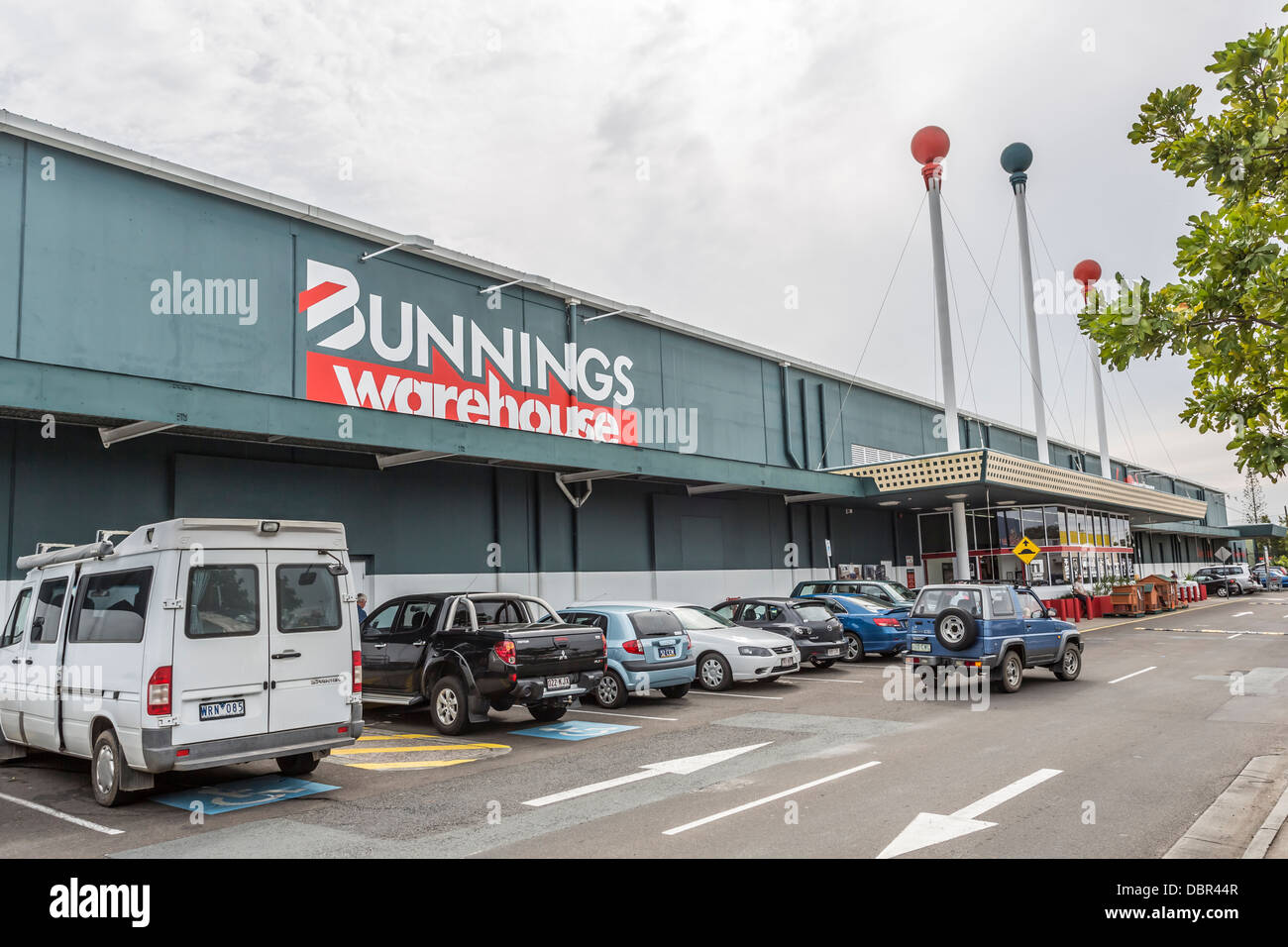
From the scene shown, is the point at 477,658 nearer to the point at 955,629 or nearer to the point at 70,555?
the point at 70,555

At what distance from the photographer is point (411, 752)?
10852 mm

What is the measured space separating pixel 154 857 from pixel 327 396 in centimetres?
1214

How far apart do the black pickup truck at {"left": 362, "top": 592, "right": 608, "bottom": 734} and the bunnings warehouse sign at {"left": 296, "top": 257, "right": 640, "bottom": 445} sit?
21.3ft

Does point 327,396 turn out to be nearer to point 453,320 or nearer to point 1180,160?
point 453,320

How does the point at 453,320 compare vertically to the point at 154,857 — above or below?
above

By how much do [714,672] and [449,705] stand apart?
18.7ft

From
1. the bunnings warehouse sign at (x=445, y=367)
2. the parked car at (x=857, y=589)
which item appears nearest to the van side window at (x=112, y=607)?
the bunnings warehouse sign at (x=445, y=367)

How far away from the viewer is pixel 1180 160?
602 centimetres

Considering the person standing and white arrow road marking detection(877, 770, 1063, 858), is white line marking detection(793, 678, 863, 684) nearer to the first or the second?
white arrow road marking detection(877, 770, 1063, 858)

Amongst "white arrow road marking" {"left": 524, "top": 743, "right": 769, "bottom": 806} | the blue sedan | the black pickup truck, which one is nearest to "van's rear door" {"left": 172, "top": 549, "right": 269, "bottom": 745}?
"white arrow road marking" {"left": 524, "top": 743, "right": 769, "bottom": 806}

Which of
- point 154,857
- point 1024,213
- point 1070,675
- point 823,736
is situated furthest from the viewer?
point 1024,213

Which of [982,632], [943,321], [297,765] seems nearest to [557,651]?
[297,765]

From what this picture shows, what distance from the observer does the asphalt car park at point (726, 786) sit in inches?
269
